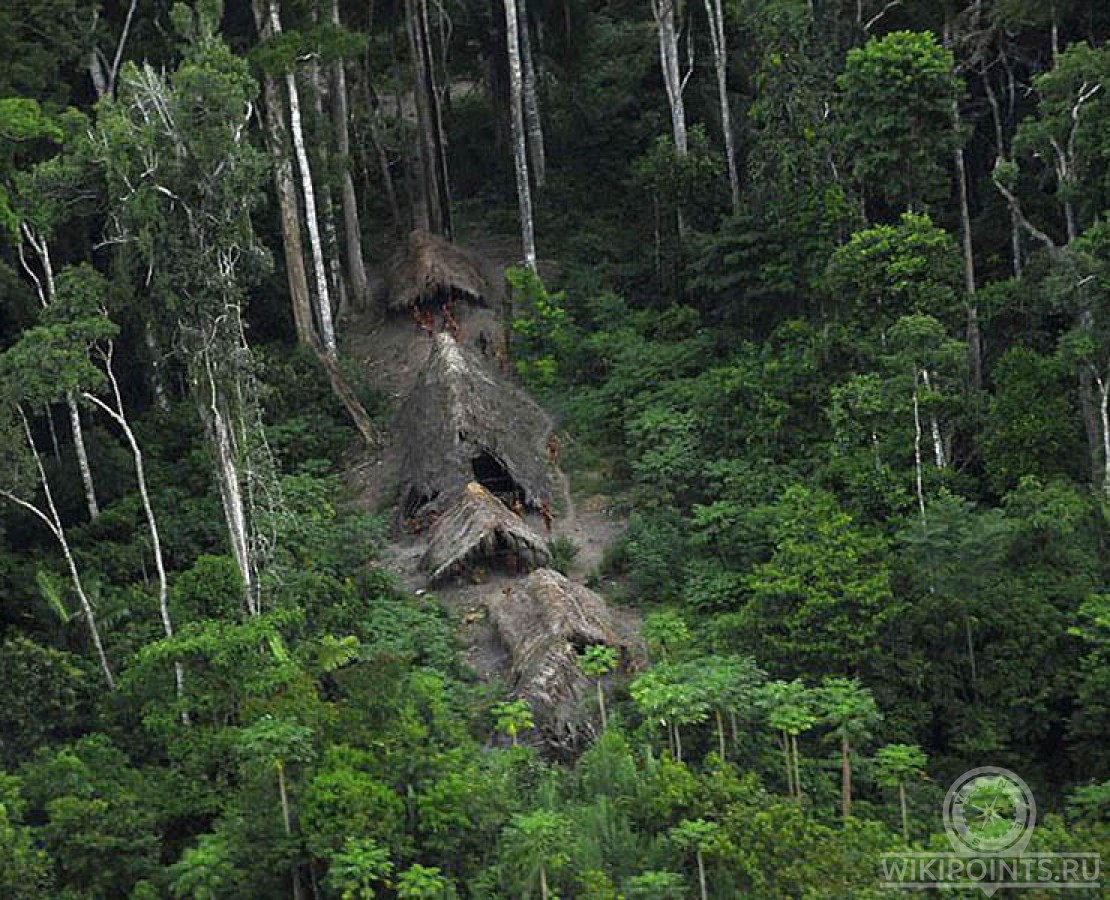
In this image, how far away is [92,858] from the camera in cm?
1373

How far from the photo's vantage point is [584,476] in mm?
23266

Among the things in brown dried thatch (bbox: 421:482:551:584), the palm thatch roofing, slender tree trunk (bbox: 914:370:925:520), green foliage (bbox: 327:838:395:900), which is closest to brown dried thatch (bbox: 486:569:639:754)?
brown dried thatch (bbox: 421:482:551:584)

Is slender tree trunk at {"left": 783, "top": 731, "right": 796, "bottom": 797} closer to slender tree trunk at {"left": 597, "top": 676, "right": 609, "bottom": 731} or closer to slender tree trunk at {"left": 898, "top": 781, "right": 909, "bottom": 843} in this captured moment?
slender tree trunk at {"left": 898, "top": 781, "right": 909, "bottom": 843}

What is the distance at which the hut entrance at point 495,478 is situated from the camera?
2172cm

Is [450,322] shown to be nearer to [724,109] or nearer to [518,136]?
[518,136]

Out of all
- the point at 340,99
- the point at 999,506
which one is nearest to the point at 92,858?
the point at 999,506

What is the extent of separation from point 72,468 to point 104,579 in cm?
310

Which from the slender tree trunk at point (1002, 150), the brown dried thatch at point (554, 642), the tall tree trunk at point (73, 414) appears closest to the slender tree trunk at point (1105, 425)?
the slender tree trunk at point (1002, 150)

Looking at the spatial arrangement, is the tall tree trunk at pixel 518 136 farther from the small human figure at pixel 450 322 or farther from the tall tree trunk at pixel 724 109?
the tall tree trunk at pixel 724 109

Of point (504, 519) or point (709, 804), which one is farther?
point (504, 519)

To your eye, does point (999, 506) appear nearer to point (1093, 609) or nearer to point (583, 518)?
point (1093, 609)

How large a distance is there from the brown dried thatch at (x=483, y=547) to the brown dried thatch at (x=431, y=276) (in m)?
8.39

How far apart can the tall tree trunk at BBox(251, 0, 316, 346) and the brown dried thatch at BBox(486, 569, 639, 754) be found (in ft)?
27.2

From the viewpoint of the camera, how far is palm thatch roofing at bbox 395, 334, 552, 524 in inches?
844
